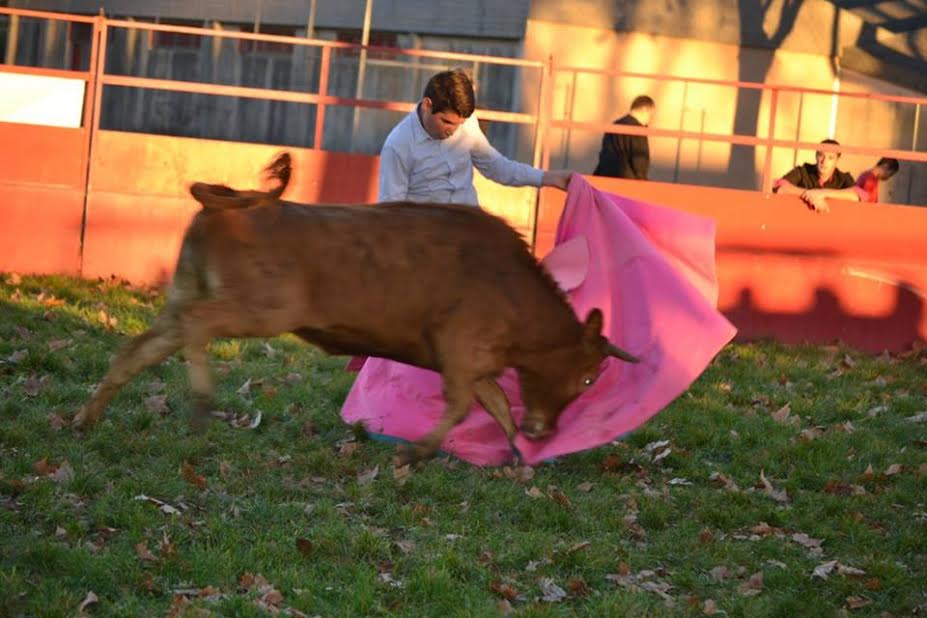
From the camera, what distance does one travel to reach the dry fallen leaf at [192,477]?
22.8 ft

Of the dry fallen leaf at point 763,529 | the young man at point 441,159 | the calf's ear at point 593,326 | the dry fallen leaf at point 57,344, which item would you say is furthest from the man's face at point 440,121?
the dry fallen leaf at point 57,344

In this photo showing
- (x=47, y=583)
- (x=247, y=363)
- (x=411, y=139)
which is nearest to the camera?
(x=47, y=583)

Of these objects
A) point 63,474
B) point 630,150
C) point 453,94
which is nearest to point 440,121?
point 453,94

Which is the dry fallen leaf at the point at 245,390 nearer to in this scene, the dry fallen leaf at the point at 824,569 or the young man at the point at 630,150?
the dry fallen leaf at the point at 824,569

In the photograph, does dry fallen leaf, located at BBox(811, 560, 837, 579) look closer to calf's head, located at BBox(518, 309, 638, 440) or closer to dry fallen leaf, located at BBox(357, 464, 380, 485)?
calf's head, located at BBox(518, 309, 638, 440)

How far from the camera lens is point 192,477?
700 centimetres

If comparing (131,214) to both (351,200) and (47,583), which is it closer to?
(351,200)

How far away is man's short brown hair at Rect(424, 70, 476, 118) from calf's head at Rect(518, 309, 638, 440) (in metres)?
1.20

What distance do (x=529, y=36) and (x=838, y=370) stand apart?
402 inches

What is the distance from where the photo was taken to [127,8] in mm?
23344

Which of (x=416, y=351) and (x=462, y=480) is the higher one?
(x=416, y=351)

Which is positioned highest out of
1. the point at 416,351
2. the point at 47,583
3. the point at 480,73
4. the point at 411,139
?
the point at 480,73

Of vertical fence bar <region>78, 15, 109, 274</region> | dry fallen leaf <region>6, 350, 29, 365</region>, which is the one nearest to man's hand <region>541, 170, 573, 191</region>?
dry fallen leaf <region>6, 350, 29, 365</region>

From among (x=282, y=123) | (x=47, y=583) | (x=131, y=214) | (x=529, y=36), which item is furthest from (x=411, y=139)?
(x=282, y=123)
